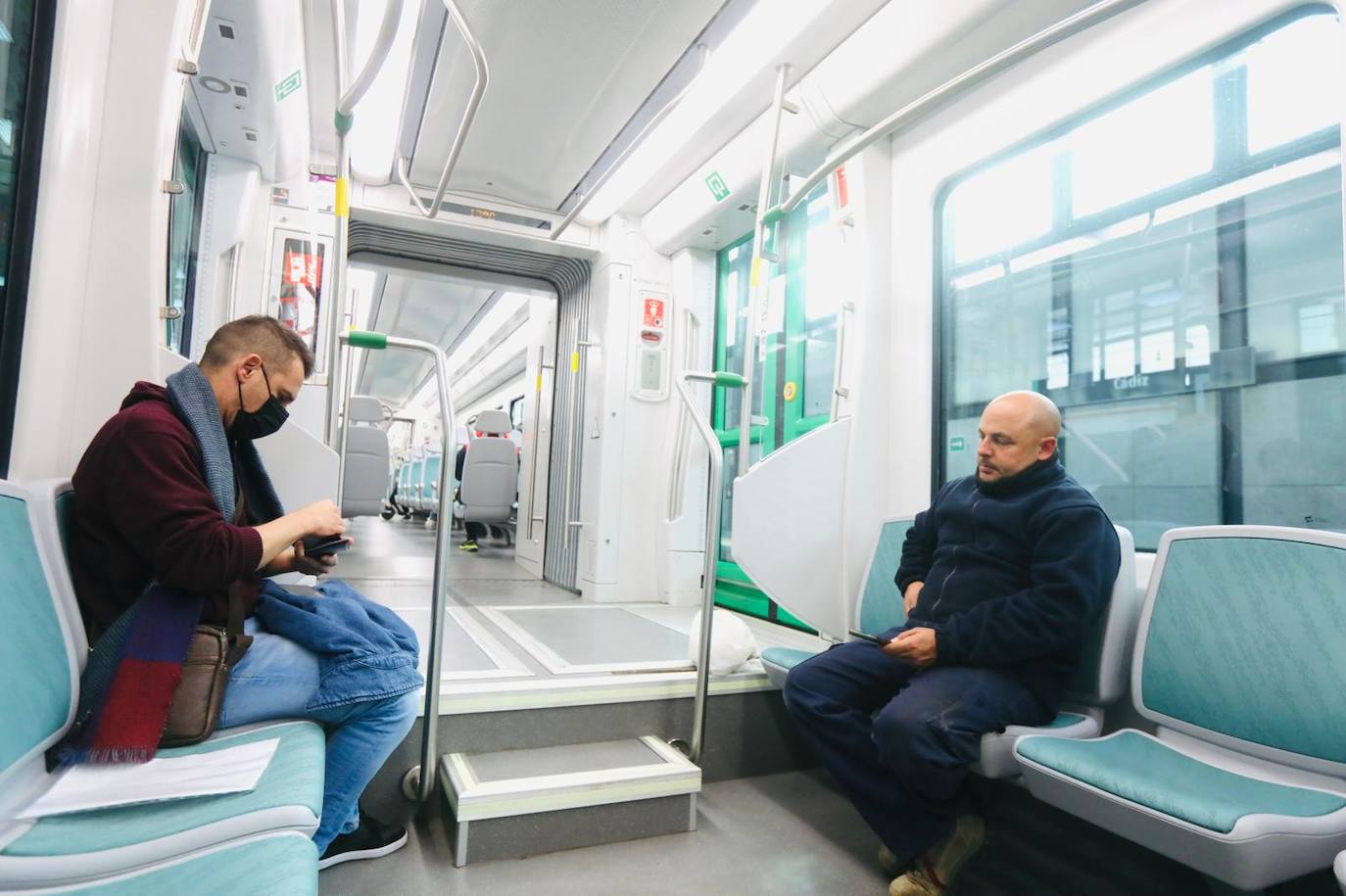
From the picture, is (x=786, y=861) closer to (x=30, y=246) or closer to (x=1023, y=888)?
(x=1023, y=888)

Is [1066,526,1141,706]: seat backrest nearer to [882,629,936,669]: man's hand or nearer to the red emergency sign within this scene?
[882,629,936,669]: man's hand

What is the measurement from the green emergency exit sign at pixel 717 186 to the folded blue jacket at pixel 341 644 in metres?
3.10

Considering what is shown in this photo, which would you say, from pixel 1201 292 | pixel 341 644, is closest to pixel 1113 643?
pixel 1201 292

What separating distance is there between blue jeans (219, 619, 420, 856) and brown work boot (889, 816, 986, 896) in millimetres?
1311

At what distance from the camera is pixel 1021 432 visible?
7.30 feet

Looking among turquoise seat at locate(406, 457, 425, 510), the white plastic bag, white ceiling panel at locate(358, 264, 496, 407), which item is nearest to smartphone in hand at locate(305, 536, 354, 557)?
the white plastic bag

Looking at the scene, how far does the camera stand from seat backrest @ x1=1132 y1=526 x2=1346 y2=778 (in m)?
1.67

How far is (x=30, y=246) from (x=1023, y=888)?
2875 millimetres

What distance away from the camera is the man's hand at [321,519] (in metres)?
1.61

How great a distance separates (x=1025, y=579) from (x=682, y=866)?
4.06 feet

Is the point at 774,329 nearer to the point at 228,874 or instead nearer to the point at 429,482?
the point at 228,874

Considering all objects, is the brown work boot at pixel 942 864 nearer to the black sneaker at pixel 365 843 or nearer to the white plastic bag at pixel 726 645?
the white plastic bag at pixel 726 645

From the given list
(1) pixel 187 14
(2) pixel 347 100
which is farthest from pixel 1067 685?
(1) pixel 187 14

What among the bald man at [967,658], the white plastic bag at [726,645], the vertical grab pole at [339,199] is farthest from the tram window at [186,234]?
the bald man at [967,658]
